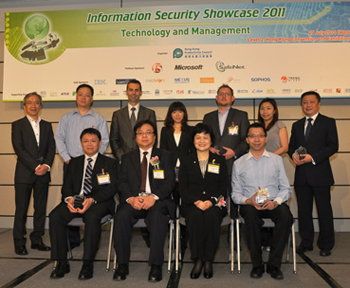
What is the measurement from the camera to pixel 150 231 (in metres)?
2.95

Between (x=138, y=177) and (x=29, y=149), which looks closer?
(x=138, y=177)

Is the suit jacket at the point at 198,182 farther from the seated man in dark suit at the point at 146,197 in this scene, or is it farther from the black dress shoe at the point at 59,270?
the black dress shoe at the point at 59,270

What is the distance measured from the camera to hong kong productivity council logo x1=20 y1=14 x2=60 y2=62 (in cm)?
468

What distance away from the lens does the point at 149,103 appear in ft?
15.8

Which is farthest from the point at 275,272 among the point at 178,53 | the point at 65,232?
the point at 178,53

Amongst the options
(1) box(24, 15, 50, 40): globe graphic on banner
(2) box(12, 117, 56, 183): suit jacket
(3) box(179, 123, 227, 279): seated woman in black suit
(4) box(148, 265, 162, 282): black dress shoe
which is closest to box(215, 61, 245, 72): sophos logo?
(3) box(179, 123, 227, 279): seated woman in black suit

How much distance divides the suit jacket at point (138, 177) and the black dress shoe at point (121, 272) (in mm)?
548

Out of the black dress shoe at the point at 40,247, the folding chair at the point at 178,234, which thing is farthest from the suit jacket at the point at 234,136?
the black dress shoe at the point at 40,247

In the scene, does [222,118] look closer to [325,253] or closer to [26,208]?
[325,253]

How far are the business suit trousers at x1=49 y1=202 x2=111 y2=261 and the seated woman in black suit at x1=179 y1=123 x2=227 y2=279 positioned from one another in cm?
73

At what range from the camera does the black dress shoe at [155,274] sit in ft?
9.26

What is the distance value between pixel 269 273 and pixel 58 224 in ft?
5.71

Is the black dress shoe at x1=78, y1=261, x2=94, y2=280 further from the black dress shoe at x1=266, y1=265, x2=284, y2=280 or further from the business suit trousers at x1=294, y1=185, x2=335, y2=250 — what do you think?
the business suit trousers at x1=294, y1=185, x2=335, y2=250

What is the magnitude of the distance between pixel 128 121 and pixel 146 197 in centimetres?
118
